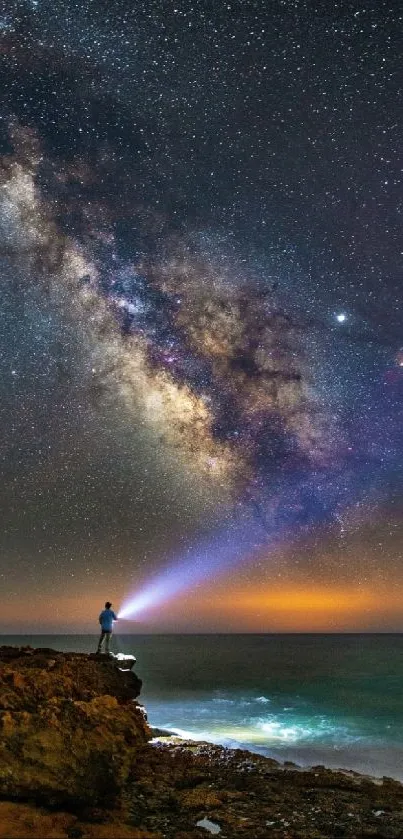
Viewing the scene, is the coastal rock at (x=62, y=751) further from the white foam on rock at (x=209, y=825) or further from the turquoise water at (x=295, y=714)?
the turquoise water at (x=295, y=714)

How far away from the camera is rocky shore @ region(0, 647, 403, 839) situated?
8.74m

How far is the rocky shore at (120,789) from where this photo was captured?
8.74 m

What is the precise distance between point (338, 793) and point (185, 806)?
17.0 ft

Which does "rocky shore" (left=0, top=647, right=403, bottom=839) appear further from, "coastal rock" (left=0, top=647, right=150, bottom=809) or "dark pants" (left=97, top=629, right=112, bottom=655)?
"dark pants" (left=97, top=629, right=112, bottom=655)

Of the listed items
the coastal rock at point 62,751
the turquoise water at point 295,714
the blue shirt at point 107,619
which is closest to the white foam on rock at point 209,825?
the coastal rock at point 62,751

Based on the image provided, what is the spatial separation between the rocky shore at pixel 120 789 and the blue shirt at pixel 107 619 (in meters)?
3.71

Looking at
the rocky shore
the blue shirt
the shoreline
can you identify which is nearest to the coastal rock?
the rocky shore

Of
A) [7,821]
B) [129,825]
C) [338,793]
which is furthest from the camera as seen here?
[338,793]

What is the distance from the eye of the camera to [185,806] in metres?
10.8

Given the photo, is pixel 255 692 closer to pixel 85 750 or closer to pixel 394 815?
pixel 394 815

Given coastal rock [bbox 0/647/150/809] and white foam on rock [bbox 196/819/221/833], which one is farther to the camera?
white foam on rock [bbox 196/819/221/833]

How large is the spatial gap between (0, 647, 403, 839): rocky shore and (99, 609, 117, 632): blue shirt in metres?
3.71

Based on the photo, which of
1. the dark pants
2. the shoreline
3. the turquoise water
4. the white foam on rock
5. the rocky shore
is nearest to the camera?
the rocky shore

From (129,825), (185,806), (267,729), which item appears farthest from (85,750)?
(267,729)
